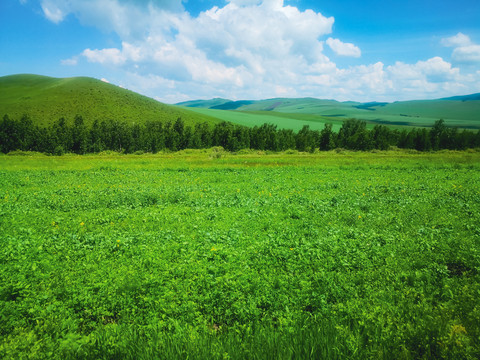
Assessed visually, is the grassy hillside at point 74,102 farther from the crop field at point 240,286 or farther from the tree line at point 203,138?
the crop field at point 240,286

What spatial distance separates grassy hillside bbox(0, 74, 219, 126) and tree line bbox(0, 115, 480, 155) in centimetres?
1791

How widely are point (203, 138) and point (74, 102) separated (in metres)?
78.9

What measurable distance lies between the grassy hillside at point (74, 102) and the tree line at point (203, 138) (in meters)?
17.9

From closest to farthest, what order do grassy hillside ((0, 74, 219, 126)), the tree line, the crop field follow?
the crop field < the tree line < grassy hillside ((0, 74, 219, 126))

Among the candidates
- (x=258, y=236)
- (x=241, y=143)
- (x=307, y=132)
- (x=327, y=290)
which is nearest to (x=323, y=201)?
(x=258, y=236)

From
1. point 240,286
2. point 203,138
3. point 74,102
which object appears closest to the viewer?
point 240,286

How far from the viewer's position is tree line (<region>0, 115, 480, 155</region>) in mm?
96875

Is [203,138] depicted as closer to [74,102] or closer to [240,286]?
[74,102]

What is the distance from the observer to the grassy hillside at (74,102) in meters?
129

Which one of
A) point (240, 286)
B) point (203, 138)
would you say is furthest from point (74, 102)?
point (240, 286)

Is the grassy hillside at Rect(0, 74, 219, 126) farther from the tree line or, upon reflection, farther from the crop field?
the crop field

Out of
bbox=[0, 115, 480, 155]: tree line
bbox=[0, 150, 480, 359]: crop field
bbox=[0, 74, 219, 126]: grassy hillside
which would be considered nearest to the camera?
bbox=[0, 150, 480, 359]: crop field

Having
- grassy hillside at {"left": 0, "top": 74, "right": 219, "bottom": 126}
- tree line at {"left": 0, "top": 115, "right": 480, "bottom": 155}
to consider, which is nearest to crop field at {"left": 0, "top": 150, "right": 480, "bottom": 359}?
tree line at {"left": 0, "top": 115, "right": 480, "bottom": 155}

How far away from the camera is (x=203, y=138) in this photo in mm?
118250
